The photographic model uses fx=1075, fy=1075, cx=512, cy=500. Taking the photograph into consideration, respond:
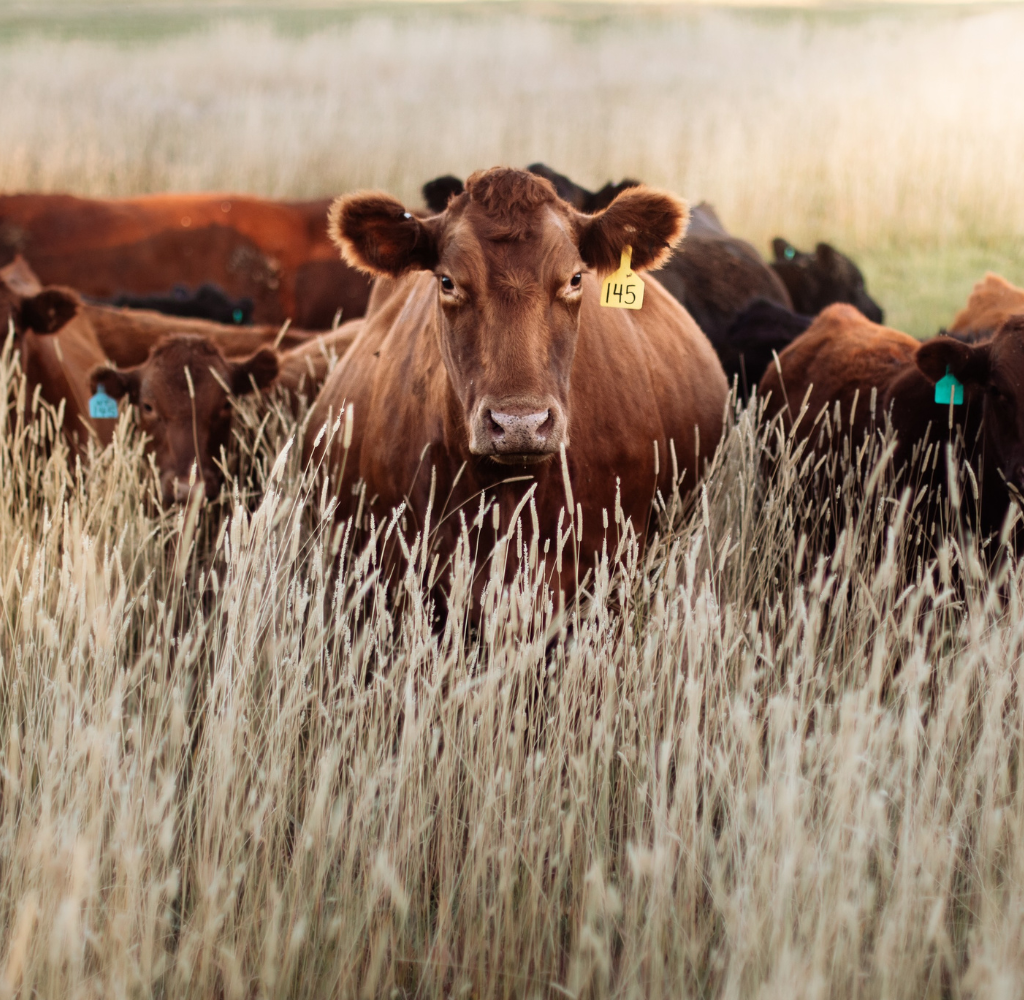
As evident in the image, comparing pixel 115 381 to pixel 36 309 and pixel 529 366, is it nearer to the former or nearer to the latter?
pixel 36 309

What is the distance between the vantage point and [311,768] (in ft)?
9.84

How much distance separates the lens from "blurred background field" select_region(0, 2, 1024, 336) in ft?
34.3

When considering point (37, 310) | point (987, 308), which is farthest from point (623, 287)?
point (37, 310)

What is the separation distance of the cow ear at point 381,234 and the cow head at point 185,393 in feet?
5.75

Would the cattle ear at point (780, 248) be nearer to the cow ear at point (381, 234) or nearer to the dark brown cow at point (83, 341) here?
the dark brown cow at point (83, 341)

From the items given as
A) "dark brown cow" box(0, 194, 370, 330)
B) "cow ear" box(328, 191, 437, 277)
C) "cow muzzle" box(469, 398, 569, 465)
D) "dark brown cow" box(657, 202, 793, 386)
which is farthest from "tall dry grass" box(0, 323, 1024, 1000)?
"dark brown cow" box(0, 194, 370, 330)

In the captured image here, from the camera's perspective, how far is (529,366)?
10.9 feet

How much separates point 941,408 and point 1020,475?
32.5 inches

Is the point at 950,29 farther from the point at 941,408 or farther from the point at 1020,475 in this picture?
the point at 1020,475

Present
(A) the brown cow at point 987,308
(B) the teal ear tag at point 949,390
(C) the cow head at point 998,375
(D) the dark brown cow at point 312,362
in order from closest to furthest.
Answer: (C) the cow head at point 998,375 → (B) the teal ear tag at point 949,390 → (A) the brown cow at point 987,308 → (D) the dark brown cow at point 312,362

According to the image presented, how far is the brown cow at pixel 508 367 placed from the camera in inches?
133

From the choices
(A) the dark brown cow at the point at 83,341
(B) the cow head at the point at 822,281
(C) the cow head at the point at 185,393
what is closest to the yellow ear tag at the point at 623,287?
(C) the cow head at the point at 185,393

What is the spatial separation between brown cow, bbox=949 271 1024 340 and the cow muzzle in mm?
3624

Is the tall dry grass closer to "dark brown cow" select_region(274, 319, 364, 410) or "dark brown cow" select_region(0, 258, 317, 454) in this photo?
"dark brown cow" select_region(0, 258, 317, 454)
